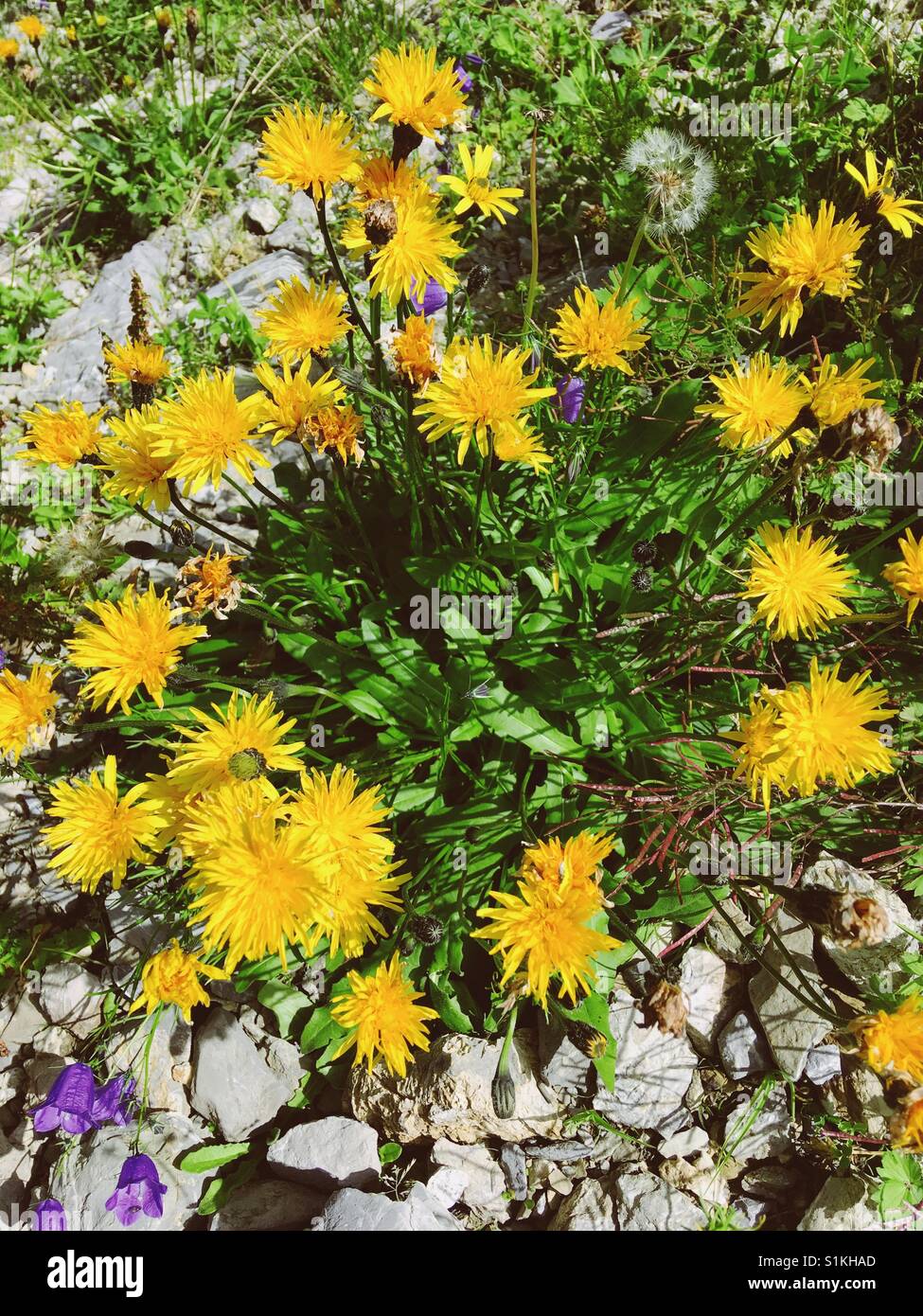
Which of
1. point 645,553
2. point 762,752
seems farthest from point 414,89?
point 762,752

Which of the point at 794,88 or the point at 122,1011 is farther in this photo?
the point at 794,88

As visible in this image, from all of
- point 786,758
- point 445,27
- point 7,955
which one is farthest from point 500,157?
point 7,955

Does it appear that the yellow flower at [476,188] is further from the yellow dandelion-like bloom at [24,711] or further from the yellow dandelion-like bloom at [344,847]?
the yellow dandelion-like bloom at [24,711]

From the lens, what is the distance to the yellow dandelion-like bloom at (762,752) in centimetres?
257

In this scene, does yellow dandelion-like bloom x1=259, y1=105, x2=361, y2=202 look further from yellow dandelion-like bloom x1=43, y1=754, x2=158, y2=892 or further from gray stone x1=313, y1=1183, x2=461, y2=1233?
gray stone x1=313, y1=1183, x2=461, y2=1233

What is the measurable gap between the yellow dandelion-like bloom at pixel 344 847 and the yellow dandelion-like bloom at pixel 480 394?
1159 millimetres

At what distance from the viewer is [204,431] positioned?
2.74 meters

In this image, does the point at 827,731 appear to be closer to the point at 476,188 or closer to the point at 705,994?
the point at 705,994

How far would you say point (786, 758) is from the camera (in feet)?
8.33

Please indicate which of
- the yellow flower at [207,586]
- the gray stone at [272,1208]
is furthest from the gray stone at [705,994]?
the yellow flower at [207,586]

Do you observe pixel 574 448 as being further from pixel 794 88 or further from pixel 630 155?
pixel 794 88

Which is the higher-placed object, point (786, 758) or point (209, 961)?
point (786, 758)

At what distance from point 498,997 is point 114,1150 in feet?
5.42

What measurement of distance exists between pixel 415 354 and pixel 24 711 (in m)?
1.90
